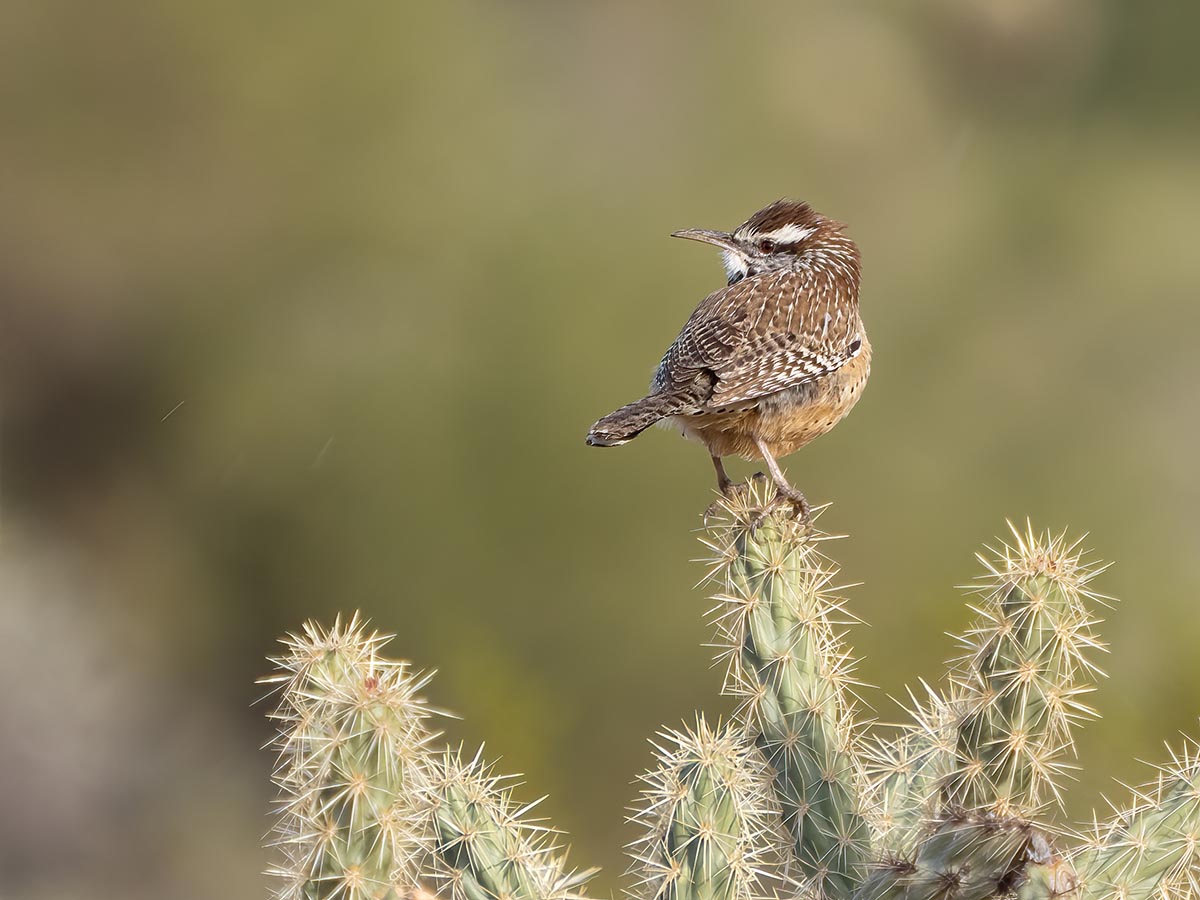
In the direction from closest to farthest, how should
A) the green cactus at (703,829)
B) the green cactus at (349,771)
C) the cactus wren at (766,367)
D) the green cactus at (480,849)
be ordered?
the green cactus at (349,771), the green cactus at (703,829), the green cactus at (480,849), the cactus wren at (766,367)

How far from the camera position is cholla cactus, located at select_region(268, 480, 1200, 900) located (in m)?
1.83

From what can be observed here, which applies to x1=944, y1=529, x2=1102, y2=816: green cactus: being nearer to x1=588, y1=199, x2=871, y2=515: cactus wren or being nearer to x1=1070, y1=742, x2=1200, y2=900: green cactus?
x1=1070, y1=742, x2=1200, y2=900: green cactus

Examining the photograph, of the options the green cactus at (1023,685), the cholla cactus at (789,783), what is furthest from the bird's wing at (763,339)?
the green cactus at (1023,685)

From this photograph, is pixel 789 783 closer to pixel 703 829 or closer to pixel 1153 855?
pixel 703 829

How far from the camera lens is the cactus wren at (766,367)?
315cm

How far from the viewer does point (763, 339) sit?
341 cm

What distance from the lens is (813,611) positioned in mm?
2588

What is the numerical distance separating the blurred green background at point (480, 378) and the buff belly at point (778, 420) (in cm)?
509

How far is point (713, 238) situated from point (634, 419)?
3.49ft

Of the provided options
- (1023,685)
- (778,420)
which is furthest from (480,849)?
(778,420)

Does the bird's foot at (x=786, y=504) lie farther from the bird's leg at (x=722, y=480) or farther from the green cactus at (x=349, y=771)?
the green cactus at (x=349, y=771)

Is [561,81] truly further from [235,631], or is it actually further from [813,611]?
[813,611]

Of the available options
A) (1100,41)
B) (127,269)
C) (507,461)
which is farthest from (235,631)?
(1100,41)

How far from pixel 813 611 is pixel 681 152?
32.6 ft
